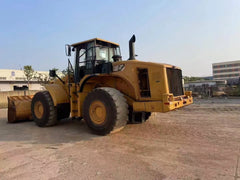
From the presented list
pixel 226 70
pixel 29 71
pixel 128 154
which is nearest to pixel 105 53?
pixel 128 154

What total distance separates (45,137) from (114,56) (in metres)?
3.43

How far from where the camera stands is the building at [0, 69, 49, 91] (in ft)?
111

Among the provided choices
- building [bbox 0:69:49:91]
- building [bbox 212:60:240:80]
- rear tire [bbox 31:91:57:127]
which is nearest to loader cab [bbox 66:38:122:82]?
rear tire [bbox 31:91:57:127]

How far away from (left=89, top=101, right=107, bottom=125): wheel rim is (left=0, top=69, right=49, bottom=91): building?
2915 cm

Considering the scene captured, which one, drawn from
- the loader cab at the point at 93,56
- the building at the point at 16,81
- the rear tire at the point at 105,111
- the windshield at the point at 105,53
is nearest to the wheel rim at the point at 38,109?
the loader cab at the point at 93,56

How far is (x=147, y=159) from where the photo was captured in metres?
3.86

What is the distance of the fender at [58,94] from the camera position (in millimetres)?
7061

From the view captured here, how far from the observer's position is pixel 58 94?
7.18 meters

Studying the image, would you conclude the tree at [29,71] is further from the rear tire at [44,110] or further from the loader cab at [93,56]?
the loader cab at [93,56]

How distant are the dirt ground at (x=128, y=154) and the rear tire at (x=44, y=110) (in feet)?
3.12

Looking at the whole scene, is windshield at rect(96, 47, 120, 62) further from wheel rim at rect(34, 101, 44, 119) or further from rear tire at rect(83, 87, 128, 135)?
wheel rim at rect(34, 101, 44, 119)

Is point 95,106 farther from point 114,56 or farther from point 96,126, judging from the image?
point 114,56

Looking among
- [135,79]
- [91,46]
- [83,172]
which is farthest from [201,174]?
[91,46]

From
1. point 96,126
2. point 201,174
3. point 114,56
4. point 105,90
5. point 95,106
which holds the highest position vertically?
point 114,56
